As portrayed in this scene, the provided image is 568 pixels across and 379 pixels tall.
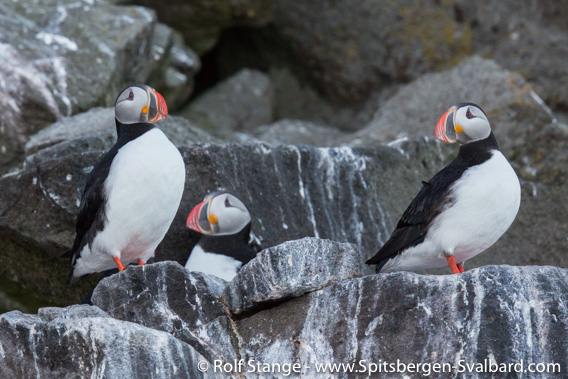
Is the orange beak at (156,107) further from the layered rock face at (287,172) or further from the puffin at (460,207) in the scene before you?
the puffin at (460,207)

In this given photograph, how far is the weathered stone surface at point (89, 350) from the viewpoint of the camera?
3.33 meters

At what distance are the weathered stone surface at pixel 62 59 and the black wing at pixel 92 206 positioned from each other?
213 centimetres

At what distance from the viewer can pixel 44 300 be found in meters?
5.60

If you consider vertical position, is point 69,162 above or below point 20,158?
above

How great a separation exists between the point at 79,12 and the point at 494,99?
3295 mm

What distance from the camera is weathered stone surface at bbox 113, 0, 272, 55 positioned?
852 centimetres

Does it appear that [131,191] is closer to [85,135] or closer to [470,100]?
[85,135]

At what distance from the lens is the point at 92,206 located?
4.70 metres

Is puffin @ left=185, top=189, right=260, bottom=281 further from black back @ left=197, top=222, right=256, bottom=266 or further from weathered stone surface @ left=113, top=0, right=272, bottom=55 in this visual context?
weathered stone surface @ left=113, top=0, right=272, bottom=55

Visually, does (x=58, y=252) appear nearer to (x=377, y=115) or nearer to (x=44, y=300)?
(x=44, y=300)

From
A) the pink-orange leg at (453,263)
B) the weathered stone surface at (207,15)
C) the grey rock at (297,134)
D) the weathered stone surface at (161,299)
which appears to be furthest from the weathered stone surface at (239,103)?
the weathered stone surface at (161,299)

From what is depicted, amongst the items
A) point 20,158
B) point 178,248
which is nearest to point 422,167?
point 178,248

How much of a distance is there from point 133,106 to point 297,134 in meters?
3.06

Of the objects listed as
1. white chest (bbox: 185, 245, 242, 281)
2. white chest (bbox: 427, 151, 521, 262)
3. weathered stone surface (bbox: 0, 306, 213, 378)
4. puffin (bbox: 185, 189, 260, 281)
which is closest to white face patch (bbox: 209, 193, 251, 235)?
puffin (bbox: 185, 189, 260, 281)
